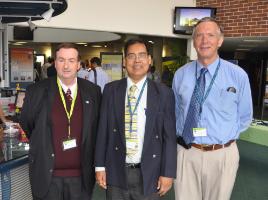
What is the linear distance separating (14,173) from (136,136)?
0.89m

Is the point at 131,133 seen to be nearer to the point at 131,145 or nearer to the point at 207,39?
the point at 131,145

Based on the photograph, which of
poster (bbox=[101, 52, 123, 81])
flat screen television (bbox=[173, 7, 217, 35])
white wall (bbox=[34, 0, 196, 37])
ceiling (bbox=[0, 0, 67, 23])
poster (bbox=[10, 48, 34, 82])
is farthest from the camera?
poster (bbox=[101, 52, 123, 81])

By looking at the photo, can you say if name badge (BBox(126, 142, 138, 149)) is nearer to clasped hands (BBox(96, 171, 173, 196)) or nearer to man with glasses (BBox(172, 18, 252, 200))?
clasped hands (BBox(96, 171, 173, 196))

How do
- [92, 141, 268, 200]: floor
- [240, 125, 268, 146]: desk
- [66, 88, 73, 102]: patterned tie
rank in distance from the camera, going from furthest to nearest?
[240, 125, 268, 146]: desk < [92, 141, 268, 200]: floor < [66, 88, 73, 102]: patterned tie

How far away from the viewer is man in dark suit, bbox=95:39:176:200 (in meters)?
2.07

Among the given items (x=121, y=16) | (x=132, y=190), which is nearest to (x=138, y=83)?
(x=132, y=190)

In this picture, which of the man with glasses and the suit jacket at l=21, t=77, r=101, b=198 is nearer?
the suit jacket at l=21, t=77, r=101, b=198

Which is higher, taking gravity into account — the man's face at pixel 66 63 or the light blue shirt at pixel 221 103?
the man's face at pixel 66 63

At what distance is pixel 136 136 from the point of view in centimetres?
207

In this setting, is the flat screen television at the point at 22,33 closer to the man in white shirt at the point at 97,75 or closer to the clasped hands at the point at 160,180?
the man in white shirt at the point at 97,75

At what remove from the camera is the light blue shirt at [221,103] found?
2.27 metres

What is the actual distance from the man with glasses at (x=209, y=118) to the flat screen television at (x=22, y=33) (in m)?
7.02

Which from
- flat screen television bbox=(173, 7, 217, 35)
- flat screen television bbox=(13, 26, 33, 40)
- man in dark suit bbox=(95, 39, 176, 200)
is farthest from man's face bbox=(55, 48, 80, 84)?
flat screen television bbox=(173, 7, 217, 35)

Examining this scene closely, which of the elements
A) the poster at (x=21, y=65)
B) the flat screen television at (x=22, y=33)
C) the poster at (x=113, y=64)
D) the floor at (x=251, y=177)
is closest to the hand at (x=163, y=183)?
the floor at (x=251, y=177)
